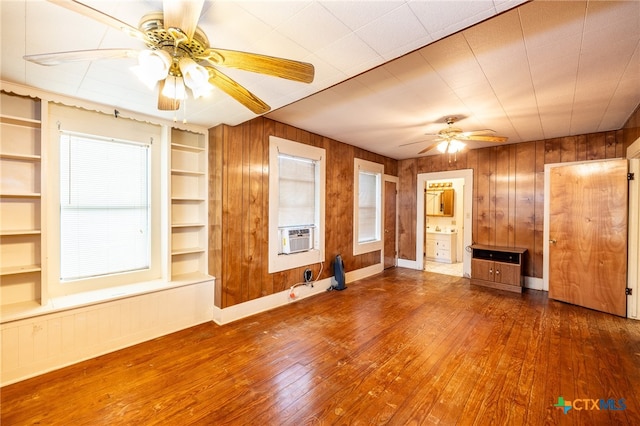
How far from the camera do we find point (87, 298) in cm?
251

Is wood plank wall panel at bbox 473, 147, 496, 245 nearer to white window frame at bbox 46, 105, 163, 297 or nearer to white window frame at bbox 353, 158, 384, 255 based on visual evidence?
white window frame at bbox 353, 158, 384, 255

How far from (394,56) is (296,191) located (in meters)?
2.58

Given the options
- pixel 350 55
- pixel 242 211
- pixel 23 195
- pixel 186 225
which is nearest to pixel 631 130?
pixel 350 55

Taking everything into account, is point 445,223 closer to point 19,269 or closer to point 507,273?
point 507,273

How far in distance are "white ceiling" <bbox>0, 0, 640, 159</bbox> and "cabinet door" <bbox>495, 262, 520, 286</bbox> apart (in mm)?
2357

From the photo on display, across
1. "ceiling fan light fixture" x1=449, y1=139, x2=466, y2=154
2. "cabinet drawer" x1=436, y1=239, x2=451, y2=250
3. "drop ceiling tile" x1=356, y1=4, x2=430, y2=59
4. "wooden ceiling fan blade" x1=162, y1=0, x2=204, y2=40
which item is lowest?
"cabinet drawer" x1=436, y1=239, x2=451, y2=250

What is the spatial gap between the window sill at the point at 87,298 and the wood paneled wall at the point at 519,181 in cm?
499

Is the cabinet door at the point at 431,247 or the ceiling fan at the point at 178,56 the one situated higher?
the ceiling fan at the point at 178,56

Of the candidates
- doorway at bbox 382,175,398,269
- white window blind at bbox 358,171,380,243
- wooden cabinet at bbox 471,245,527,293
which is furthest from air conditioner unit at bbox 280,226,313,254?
wooden cabinet at bbox 471,245,527,293

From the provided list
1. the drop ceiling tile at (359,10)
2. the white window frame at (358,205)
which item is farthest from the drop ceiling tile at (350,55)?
the white window frame at (358,205)

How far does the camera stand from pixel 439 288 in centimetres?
459

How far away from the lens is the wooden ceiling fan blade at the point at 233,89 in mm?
1569

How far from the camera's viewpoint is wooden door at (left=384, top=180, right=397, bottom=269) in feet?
19.5

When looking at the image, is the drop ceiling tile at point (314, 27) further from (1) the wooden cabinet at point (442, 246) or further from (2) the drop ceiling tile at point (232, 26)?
(1) the wooden cabinet at point (442, 246)
